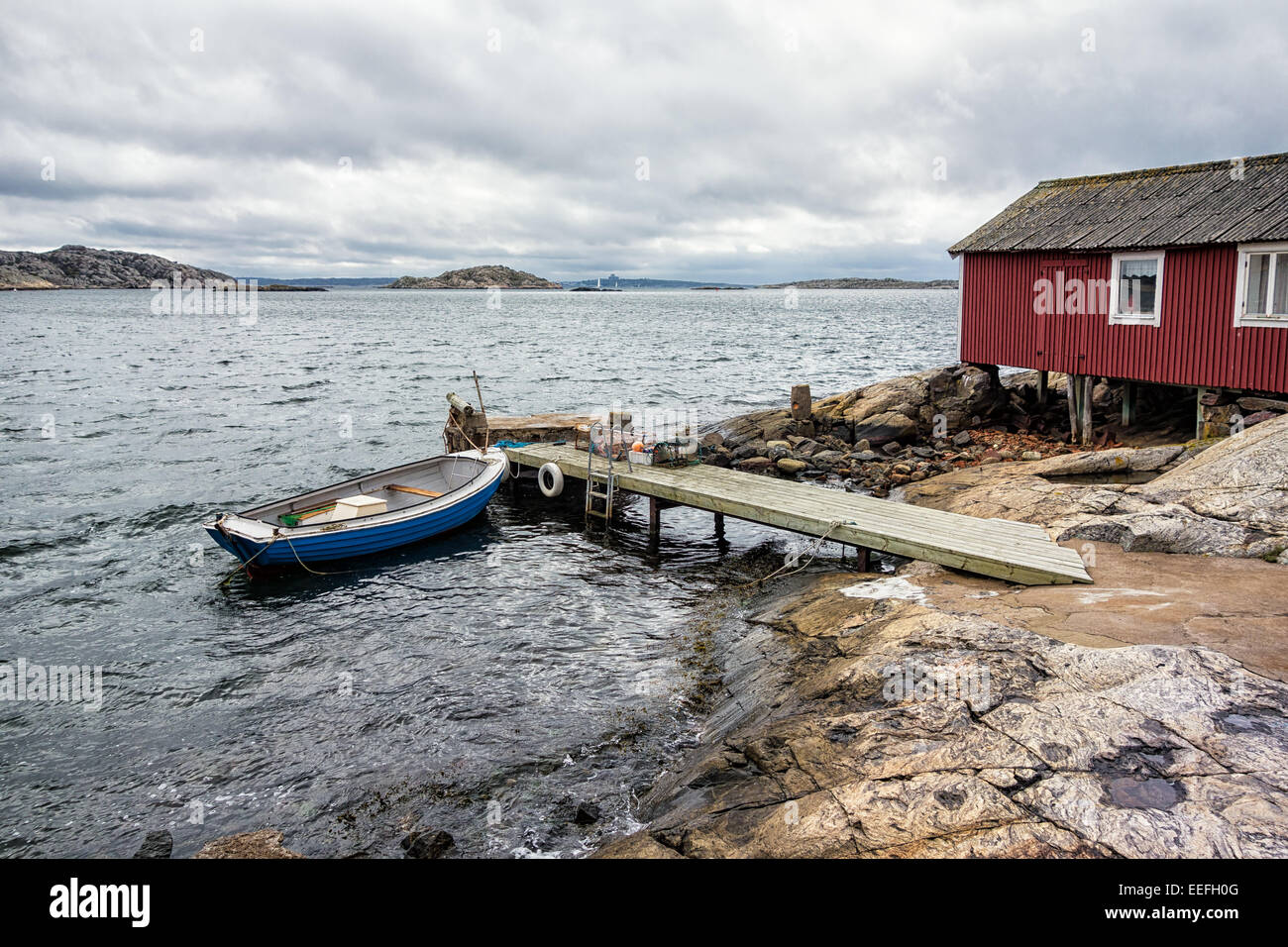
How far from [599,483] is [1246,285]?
47.0 ft

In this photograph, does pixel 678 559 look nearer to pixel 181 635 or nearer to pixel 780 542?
pixel 780 542

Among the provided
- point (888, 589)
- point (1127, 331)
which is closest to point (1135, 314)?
point (1127, 331)

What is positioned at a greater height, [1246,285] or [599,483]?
[1246,285]

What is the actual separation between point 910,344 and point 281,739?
76.1 m

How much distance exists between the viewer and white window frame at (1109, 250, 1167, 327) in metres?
19.0

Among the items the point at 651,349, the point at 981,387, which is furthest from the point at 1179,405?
the point at 651,349

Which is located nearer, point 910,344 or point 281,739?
point 281,739

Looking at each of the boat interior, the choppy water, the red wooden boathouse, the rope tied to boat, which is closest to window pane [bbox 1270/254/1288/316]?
the red wooden boathouse

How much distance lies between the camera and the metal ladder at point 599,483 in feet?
63.4

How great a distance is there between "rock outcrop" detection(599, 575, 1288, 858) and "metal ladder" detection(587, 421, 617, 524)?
9972mm

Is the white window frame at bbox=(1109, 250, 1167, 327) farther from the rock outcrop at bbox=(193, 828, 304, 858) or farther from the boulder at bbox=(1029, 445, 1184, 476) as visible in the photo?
the rock outcrop at bbox=(193, 828, 304, 858)

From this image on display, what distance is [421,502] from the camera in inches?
765

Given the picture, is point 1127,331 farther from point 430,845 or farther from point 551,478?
point 430,845

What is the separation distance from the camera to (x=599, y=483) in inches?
816
